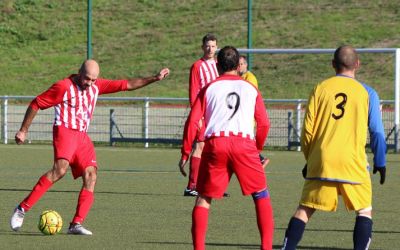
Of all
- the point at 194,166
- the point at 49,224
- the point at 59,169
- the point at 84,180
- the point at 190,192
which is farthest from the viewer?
the point at 190,192

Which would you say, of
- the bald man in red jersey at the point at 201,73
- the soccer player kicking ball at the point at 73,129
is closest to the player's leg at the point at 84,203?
the soccer player kicking ball at the point at 73,129

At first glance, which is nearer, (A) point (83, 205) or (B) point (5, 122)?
(A) point (83, 205)

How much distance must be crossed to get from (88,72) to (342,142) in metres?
3.16

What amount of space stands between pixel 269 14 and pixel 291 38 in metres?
2.51

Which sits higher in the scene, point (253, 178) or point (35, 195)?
point (253, 178)

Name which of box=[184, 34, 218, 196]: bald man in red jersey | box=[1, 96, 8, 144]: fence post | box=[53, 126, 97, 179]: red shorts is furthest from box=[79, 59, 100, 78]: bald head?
box=[1, 96, 8, 144]: fence post

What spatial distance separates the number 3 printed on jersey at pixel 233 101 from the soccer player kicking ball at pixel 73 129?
6.51 feet

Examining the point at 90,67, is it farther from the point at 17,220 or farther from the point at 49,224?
the point at 17,220

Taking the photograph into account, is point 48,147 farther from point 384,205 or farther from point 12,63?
point 12,63

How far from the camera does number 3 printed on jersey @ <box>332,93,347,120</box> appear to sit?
8578 millimetres

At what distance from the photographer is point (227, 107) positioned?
9.09 meters

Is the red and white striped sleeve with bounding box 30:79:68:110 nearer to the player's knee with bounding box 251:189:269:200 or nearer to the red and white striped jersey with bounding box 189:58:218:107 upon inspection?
A: the player's knee with bounding box 251:189:269:200

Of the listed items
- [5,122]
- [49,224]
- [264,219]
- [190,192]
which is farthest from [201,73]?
[5,122]

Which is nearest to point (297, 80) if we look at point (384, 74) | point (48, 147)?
point (384, 74)
